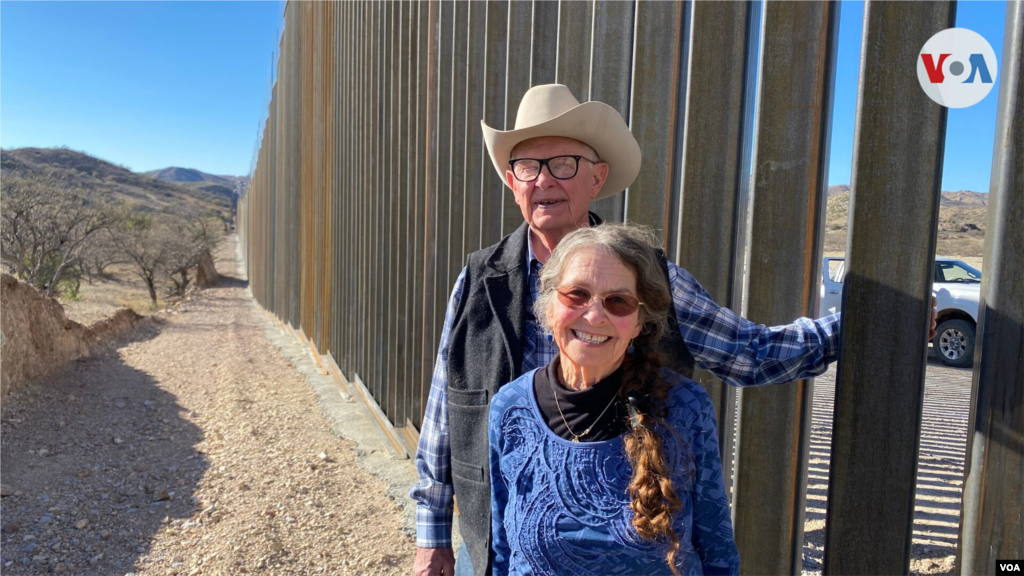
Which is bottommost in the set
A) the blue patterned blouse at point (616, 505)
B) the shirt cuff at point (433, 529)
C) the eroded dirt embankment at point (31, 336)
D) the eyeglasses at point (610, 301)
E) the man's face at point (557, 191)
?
the eroded dirt embankment at point (31, 336)

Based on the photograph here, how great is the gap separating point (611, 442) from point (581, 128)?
0.98 m

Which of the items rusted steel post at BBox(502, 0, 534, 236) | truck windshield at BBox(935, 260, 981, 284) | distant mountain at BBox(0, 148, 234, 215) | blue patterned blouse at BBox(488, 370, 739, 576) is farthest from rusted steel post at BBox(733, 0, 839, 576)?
distant mountain at BBox(0, 148, 234, 215)

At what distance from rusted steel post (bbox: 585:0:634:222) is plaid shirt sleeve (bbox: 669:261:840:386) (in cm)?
96

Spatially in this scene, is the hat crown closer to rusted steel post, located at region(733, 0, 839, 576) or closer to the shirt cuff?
rusted steel post, located at region(733, 0, 839, 576)

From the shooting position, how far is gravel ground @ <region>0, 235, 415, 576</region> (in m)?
3.55

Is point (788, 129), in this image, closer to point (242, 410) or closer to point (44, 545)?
point (44, 545)

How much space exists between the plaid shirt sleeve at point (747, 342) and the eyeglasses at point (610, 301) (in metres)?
0.27

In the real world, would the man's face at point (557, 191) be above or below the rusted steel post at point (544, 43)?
below

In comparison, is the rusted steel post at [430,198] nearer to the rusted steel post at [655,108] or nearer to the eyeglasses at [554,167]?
the rusted steel post at [655,108]

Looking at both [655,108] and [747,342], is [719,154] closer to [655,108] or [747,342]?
[655,108]

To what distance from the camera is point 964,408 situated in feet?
20.9

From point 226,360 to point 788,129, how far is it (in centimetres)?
944

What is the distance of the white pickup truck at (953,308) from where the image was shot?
26.0 feet

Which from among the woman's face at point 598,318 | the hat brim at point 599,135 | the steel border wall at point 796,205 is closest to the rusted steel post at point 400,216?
the steel border wall at point 796,205
